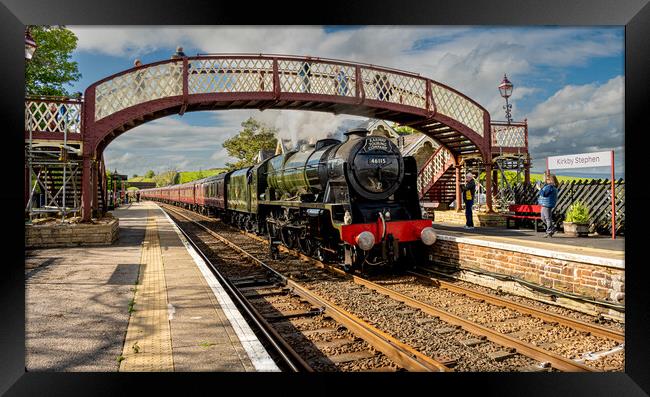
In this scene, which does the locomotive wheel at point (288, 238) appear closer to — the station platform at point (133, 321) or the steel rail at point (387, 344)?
the station platform at point (133, 321)

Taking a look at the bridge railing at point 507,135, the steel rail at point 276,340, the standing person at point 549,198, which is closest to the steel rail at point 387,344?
the steel rail at point 276,340

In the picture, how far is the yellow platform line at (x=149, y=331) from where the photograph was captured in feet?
12.8

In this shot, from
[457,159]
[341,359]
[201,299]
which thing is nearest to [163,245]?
[201,299]

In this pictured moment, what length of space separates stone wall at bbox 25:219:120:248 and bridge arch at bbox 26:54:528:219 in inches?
19.8

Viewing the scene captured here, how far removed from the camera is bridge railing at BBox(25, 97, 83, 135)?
10.3 m

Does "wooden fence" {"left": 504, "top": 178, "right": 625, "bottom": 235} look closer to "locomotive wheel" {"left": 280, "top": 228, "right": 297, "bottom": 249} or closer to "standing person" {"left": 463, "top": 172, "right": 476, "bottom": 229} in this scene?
"standing person" {"left": 463, "top": 172, "right": 476, "bottom": 229}

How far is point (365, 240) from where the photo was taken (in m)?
7.32

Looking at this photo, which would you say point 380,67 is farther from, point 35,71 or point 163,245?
point 35,71

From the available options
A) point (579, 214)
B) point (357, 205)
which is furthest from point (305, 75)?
point (579, 214)

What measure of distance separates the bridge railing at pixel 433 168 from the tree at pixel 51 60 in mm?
12270

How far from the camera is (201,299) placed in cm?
592

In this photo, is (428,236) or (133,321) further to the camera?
(428,236)

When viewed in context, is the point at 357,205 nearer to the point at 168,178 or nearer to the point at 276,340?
the point at 276,340

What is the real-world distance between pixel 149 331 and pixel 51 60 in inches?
452
